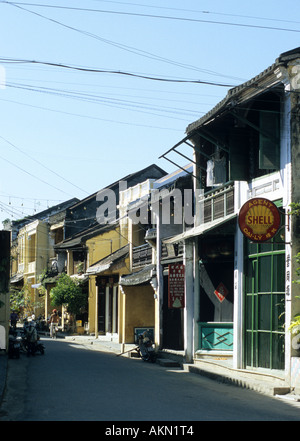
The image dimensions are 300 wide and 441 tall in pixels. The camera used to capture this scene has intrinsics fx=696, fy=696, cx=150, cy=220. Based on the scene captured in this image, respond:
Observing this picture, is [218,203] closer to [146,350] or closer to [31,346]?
[146,350]

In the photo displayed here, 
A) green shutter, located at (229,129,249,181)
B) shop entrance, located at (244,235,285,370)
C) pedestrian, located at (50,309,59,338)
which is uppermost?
green shutter, located at (229,129,249,181)

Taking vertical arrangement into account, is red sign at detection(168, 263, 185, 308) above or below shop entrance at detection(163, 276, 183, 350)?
above

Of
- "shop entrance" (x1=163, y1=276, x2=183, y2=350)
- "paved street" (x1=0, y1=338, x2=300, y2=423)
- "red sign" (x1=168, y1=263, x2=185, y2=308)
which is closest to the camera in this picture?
"paved street" (x1=0, y1=338, x2=300, y2=423)

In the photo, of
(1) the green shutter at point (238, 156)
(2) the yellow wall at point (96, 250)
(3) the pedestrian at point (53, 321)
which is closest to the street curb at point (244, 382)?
(1) the green shutter at point (238, 156)

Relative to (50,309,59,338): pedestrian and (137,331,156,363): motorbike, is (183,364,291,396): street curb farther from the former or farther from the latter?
(50,309,59,338): pedestrian

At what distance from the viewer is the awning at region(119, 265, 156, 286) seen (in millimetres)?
28766

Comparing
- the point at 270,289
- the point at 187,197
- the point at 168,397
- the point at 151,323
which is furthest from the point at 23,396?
the point at 151,323

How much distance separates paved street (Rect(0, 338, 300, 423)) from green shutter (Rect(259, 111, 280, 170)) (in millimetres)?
5569

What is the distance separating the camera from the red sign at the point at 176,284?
24.2 m

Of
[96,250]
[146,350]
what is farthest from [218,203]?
[96,250]

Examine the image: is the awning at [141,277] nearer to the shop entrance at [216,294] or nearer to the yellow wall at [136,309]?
the yellow wall at [136,309]

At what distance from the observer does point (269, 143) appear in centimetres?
1750

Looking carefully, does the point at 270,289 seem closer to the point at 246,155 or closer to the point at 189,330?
the point at 246,155

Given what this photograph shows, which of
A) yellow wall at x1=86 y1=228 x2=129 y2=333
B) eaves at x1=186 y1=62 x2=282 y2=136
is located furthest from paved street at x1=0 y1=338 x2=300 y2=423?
yellow wall at x1=86 y1=228 x2=129 y2=333
